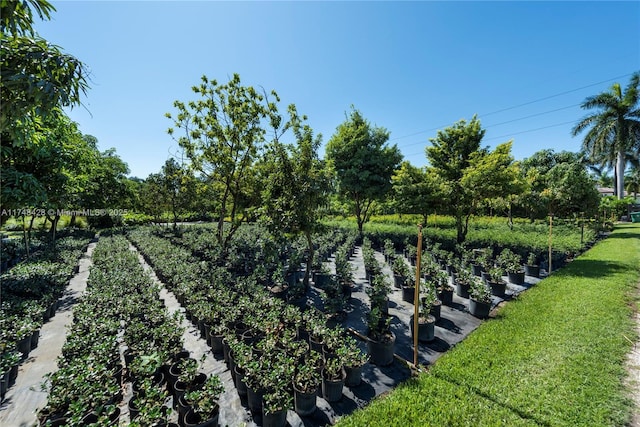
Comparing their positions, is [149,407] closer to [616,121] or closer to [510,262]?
[510,262]

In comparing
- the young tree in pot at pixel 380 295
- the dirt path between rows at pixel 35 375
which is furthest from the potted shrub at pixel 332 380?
the dirt path between rows at pixel 35 375

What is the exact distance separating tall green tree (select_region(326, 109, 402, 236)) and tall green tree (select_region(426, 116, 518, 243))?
8.54ft

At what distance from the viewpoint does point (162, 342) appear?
3830 mm

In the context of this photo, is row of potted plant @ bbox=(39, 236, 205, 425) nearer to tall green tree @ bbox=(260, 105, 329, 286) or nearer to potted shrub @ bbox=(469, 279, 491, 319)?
tall green tree @ bbox=(260, 105, 329, 286)

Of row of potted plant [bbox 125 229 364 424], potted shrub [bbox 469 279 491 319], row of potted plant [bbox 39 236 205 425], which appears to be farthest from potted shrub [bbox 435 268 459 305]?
row of potted plant [bbox 39 236 205 425]

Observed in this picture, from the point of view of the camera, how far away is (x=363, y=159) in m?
15.2

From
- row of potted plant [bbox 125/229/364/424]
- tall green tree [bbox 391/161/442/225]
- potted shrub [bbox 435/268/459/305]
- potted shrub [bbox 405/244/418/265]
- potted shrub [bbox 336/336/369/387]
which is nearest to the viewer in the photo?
row of potted plant [bbox 125/229/364/424]

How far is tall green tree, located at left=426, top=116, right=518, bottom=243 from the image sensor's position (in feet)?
35.2

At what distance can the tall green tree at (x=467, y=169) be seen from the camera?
1072cm

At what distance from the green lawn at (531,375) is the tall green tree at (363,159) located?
9.82m

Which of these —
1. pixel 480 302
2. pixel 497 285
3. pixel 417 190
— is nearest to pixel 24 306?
pixel 480 302

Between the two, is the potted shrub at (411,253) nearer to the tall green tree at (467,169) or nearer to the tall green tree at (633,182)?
the tall green tree at (467,169)

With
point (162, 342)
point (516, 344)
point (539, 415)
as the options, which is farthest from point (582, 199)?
point (162, 342)

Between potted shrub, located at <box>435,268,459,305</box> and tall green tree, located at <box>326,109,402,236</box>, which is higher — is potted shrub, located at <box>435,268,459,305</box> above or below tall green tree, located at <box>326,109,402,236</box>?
below
